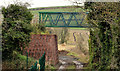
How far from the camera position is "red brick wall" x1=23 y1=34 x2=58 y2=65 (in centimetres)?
1320

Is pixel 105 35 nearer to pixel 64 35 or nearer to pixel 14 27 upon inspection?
pixel 14 27

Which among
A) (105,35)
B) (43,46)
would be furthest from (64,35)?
(105,35)

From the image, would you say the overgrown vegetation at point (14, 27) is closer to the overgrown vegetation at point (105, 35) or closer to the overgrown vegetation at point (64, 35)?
the overgrown vegetation at point (105, 35)

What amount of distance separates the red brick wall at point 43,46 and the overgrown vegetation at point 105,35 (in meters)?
5.62

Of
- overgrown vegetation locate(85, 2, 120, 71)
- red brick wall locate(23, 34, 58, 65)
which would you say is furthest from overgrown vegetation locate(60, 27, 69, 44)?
overgrown vegetation locate(85, 2, 120, 71)

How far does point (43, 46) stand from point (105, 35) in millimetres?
7154

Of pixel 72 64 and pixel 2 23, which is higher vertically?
pixel 2 23

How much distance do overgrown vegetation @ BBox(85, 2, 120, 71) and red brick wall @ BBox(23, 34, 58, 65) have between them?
562 centimetres

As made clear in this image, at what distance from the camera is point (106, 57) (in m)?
6.87

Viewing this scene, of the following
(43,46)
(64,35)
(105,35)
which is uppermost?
(105,35)

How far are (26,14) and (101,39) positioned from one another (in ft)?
16.3

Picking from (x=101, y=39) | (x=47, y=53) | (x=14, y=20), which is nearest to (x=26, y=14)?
(x=14, y=20)

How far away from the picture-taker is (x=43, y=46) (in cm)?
1337

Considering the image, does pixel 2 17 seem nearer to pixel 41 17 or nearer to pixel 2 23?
pixel 2 23
